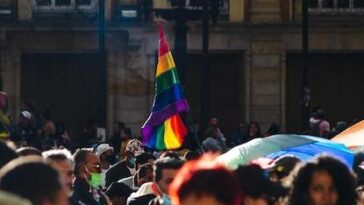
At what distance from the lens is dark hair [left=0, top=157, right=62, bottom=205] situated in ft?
15.9

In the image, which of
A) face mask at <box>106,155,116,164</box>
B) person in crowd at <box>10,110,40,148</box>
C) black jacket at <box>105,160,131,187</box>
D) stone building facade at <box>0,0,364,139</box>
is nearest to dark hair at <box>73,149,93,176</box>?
black jacket at <box>105,160,131,187</box>

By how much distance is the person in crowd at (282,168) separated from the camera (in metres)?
8.34

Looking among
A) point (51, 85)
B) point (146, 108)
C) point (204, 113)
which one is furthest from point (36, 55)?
point (204, 113)

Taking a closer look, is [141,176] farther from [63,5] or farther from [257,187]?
[63,5]

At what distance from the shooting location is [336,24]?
32.9 metres

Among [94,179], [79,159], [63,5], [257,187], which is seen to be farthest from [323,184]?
[63,5]

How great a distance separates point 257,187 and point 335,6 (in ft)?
88.7

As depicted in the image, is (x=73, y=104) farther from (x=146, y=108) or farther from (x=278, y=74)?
(x=278, y=74)

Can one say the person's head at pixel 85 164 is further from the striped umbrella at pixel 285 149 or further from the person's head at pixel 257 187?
the person's head at pixel 257 187

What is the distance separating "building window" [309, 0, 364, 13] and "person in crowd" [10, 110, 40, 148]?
10.7 meters

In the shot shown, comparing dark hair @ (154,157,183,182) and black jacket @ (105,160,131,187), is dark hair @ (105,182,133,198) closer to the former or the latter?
black jacket @ (105,160,131,187)

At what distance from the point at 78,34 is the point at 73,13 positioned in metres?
0.60

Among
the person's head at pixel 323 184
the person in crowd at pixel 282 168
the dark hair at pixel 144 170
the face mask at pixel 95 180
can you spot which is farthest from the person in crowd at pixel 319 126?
the person's head at pixel 323 184

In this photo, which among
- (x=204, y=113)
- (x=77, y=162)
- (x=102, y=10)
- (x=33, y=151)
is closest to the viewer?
(x=33, y=151)
